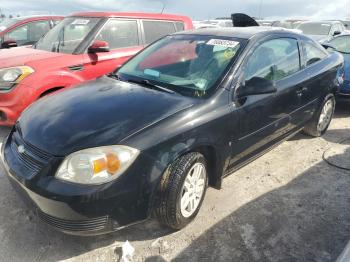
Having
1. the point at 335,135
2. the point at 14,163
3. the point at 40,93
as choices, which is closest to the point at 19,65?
the point at 40,93

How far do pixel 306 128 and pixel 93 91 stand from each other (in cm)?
303

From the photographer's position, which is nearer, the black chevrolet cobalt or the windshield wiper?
the black chevrolet cobalt

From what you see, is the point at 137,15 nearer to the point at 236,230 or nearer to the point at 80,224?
the point at 236,230

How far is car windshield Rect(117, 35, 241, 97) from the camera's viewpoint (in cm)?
306

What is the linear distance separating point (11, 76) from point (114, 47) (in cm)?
158

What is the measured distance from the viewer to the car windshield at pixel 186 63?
10.1 ft

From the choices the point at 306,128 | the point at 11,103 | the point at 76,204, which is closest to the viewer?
the point at 76,204

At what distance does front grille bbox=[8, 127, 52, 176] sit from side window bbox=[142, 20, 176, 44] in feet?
11.1

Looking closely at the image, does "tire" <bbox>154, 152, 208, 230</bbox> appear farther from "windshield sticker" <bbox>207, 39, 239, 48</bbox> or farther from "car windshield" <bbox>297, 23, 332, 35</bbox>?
"car windshield" <bbox>297, 23, 332, 35</bbox>

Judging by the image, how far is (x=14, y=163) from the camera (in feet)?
8.48

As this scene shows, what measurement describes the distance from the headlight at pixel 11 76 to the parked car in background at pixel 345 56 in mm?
4753

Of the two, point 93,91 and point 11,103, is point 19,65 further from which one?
point 93,91

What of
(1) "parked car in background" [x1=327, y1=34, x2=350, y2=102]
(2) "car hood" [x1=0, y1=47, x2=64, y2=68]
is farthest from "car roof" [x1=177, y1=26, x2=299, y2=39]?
(1) "parked car in background" [x1=327, y1=34, x2=350, y2=102]

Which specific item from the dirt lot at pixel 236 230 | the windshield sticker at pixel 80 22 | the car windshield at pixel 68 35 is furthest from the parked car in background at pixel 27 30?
the dirt lot at pixel 236 230
